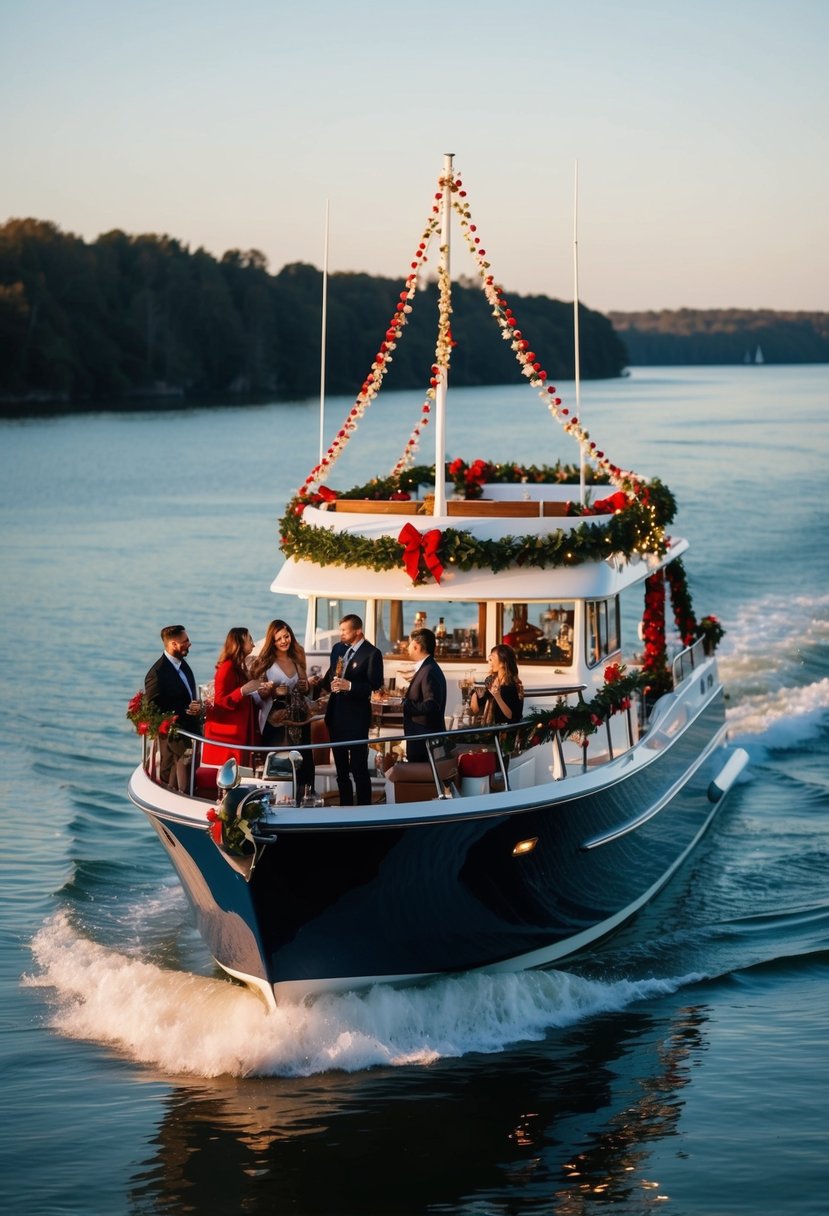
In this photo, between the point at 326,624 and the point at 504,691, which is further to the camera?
the point at 326,624

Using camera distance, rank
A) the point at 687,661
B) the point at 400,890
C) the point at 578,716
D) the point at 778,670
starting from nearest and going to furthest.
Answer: the point at 400,890, the point at 578,716, the point at 687,661, the point at 778,670

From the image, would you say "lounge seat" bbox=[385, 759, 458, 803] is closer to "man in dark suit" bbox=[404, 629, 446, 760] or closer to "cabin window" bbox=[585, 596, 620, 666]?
"man in dark suit" bbox=[404, 629, 446, 760]

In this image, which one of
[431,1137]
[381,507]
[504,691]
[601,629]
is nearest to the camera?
[431,1137]

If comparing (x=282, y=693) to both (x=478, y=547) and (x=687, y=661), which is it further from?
(x=687, y=661)

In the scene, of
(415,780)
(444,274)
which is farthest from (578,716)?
(444,274)

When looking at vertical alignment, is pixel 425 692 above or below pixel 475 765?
above

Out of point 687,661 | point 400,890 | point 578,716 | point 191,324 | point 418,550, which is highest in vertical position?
point 191,324

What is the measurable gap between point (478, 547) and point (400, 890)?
3.29m

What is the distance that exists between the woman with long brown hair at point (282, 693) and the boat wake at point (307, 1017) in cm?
176

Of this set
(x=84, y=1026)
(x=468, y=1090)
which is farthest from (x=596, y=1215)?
(x=84, y=1026)

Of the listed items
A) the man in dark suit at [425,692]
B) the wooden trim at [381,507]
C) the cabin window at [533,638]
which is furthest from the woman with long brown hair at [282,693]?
the wooden trim at [381,507]

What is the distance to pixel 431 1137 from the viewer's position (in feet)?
35.3

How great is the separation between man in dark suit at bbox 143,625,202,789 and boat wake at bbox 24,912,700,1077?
6.11ft

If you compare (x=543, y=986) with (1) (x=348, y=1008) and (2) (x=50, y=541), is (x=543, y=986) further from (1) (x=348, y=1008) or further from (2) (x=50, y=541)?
(2) (x=50, y=541)
